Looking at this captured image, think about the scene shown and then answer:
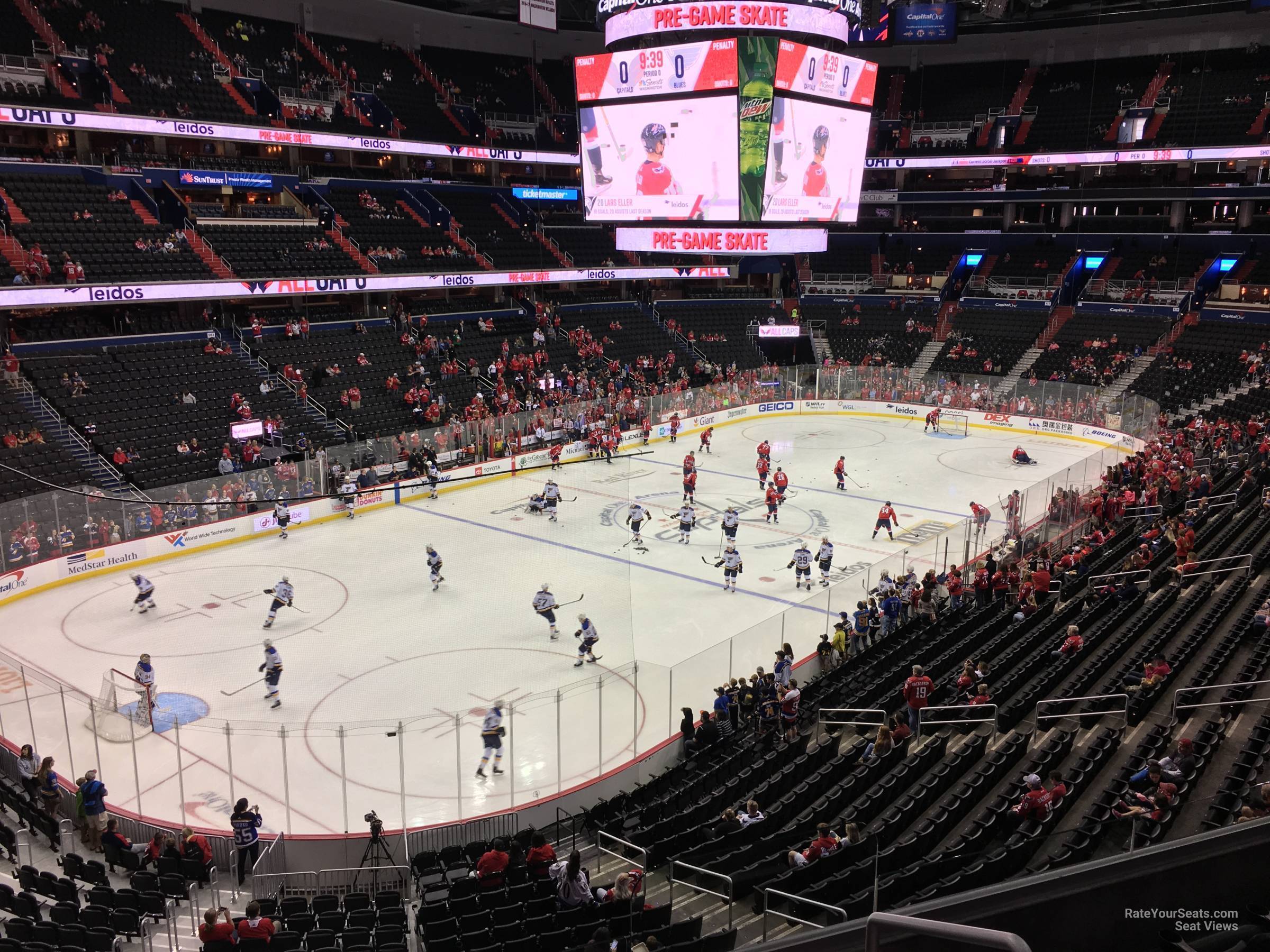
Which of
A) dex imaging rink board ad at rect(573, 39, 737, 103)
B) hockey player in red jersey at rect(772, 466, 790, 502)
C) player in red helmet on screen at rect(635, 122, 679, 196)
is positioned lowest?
hockey player in red jersey at rect(772, 466, 790, 502)

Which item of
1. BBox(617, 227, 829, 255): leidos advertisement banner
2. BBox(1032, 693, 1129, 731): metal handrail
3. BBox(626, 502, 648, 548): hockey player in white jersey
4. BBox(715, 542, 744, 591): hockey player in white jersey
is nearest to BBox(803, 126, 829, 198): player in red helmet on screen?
BBox(617, 227, 829, 255): leidos advertisement banner

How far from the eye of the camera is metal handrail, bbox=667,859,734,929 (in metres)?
9.64

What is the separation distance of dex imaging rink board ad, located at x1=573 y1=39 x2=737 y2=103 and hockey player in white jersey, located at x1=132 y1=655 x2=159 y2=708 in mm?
18493

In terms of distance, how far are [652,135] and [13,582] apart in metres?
19.0

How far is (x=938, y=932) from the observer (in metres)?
1.83

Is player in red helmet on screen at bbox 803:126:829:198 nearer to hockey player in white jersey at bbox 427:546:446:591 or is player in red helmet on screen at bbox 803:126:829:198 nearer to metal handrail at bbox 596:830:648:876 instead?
hockey player in white jersey at bbox 427:546:446:591

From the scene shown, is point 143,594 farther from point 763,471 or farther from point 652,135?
point 763,471

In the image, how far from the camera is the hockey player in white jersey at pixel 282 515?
26359mm

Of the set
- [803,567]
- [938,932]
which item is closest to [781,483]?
[803,567]

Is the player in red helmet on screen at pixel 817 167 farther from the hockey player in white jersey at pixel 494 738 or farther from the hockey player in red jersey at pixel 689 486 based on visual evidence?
the hockey player in white jersey at pixel 494 738

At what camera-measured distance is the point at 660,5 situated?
2455cm

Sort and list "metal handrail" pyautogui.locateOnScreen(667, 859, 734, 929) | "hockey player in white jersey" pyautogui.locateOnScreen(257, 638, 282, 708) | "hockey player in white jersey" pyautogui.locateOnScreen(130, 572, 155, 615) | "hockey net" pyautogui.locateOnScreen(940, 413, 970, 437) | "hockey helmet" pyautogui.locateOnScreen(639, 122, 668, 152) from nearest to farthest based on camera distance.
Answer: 1. "metal handrail" pyautogui.locateOnScreen(667, 859, 734, 929)
2. "hockey player in white jersey" pyautogui.locateOnScreen(257, 638, 282, 708)
3. "hockey player in white jersey" pyautogui.locateOnScreen(130, 572, 155, 615)
4. "hockey helmet" pyautogui.locateOnScreen(639, 122, 668, 152)
5. "hockey net" pyautogui.locateOnScreen(940, 413, 970, 437)

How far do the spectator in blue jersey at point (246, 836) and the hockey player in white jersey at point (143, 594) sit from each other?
10.5 metres

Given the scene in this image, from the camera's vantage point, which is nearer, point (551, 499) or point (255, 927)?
point (255, 927)
